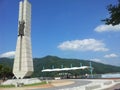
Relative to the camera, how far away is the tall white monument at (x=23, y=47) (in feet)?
143

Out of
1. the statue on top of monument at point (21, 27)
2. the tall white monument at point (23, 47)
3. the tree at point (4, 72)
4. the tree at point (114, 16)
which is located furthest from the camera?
the tree at point (4, 72)

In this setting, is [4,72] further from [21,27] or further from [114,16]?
[114,16]

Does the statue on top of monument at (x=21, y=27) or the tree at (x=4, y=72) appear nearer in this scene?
the statue on top of monument at (x=21, y=27)

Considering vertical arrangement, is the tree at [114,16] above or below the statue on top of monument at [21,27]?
below

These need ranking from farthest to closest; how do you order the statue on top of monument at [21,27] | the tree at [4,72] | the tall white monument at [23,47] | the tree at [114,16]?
the tree at [4,72]
the statue on top of monument at [21,27]
the tall white monument at [23,47]
the tree at [114,16]

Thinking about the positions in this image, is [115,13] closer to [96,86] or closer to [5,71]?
[96,86]

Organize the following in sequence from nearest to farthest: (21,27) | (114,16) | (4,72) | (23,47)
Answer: (114,16)
(23,47)
(21,27)
(4,72)

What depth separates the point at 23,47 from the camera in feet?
145

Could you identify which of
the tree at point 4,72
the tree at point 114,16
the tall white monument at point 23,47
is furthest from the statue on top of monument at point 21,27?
the tree at point 4,72

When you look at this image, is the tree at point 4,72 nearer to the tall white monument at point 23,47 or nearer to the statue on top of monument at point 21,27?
the tall white monument at point 23,47

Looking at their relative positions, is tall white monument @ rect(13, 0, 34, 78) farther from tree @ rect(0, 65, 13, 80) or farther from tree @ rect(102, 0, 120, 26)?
tree @ rect(0, 65, 13, 80)

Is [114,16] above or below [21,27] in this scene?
below

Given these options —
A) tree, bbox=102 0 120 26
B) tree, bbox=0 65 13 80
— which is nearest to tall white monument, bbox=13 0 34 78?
tree, bbox=102 0 120 26

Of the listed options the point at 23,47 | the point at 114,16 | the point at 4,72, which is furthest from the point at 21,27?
the point at 4,72
